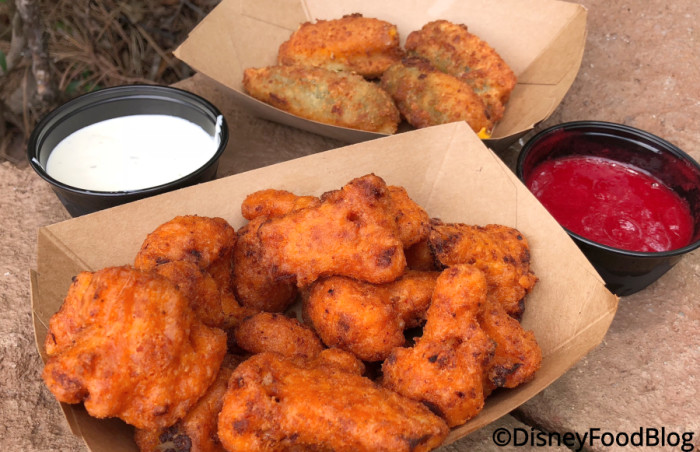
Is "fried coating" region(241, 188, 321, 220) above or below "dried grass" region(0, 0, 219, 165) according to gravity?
above

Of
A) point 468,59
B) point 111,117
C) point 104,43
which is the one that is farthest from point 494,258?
point 104,43

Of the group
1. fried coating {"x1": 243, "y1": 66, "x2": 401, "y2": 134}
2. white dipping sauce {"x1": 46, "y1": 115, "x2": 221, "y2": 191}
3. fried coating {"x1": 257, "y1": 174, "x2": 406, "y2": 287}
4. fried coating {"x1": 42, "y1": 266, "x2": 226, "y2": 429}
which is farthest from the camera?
fried coating {"x1": 243, "y1": 66, "x2": 401, "y2": 134}

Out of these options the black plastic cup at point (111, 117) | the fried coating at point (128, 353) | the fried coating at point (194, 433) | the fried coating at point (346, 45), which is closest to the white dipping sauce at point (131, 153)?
the black plastic cup at point (111, 117)

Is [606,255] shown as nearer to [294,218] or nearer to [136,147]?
[294,218]

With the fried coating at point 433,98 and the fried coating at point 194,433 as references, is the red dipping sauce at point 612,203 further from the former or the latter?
the fried coating at point 194,433

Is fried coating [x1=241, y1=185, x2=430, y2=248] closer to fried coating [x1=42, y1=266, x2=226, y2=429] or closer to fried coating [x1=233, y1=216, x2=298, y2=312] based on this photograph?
fried coating [x1=233, y1=216, x2=298, y2=312]

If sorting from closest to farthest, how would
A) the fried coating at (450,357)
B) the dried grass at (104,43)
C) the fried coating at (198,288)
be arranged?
1. the fried coating at (450,357)
2. the fried coating at (198,288)
3. the dried grass at (104,43)

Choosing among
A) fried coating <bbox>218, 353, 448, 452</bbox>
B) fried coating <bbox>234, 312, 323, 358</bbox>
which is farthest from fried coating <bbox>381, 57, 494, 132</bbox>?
fried coating <bbox>218, 353, 448, 452</bbox>
